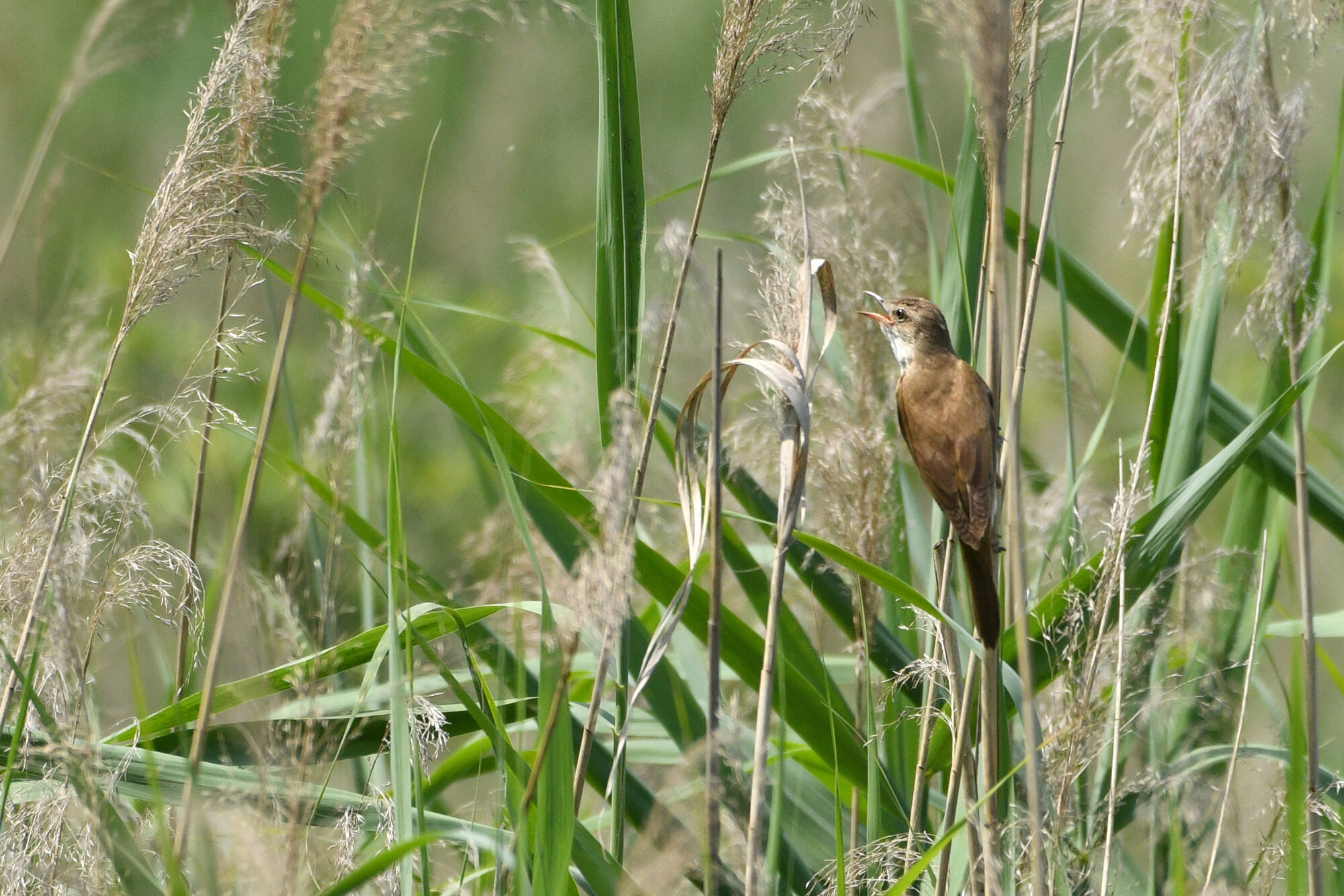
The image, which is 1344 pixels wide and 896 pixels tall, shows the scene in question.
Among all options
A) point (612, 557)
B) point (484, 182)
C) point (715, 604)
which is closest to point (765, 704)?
point (715, 604)

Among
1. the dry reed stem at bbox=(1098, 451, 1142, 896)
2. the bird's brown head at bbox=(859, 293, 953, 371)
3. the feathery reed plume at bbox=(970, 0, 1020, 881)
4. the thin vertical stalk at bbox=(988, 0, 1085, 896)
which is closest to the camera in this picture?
the feathery reed plume at bbox=(970, 0, 1020, 881)

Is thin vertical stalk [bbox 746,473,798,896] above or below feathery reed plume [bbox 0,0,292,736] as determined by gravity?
below

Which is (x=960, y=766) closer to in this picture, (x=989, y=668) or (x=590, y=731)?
(x=989, y=668)

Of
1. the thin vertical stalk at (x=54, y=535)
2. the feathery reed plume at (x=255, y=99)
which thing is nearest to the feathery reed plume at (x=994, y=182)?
the feathery reed plume at (x=255, y=99)

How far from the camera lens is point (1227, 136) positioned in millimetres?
1569

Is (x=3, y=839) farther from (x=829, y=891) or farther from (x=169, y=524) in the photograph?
(x=169, y=524)

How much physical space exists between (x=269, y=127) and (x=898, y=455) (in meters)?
1.15

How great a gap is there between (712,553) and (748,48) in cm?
64

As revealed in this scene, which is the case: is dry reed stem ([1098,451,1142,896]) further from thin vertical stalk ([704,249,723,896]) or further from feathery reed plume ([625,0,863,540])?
feathery reed plume ([625,0,863,540])

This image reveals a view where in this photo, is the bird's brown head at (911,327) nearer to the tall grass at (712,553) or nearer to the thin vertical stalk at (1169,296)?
the tall grass at (712,553)

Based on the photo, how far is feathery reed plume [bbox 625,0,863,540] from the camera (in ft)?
4.22

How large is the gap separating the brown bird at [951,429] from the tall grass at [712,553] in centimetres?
5

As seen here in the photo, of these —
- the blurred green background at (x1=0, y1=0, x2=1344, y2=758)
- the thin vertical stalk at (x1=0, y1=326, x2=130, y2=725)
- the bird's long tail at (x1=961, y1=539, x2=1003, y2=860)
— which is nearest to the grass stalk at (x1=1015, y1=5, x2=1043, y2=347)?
the bird's long tail at (x1=961, y1=539, x2=1003, y2=860)

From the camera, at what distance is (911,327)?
6.06 feet
